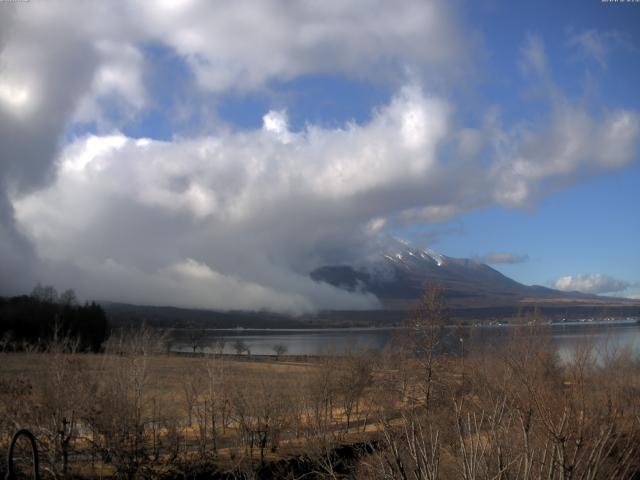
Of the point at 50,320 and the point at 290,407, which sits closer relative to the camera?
the point at 290,407

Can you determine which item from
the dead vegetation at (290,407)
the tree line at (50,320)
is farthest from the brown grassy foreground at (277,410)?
the tree line at (50,320)

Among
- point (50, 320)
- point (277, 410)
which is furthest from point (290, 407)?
point (50, 320)

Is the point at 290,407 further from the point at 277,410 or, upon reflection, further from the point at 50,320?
the point at 50,320

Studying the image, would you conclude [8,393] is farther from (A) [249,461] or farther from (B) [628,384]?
(B) [628,384]

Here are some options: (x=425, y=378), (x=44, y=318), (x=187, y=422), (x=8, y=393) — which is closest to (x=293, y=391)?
(x=187, y=422)

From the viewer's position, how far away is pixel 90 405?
26.0 m

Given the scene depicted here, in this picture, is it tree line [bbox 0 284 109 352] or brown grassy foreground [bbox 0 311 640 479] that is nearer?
brown grassy foreground [bbox 0 311 640 479]

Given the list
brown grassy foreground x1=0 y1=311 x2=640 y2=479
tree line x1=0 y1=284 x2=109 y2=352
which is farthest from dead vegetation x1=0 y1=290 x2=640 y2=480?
tree line x1=0 y1=284 x2=109 y2=352

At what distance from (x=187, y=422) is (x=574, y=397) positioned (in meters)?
30.2

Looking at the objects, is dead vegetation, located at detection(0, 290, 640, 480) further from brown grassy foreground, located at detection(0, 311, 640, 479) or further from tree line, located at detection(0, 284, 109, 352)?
tree line, located at detection(0, 284, 109, 352)

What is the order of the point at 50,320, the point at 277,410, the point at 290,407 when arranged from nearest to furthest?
the point at 277,410, the point at 290,407, the point at 50,320

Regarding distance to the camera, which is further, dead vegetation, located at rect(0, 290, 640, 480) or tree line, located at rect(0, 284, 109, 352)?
tree line, located at rect(0, 284, 109, 352)

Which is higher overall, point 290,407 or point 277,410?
point 277,410

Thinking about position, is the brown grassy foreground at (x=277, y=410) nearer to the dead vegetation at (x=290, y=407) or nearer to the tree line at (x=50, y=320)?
the dead vegetation at (x=290, y=407)
